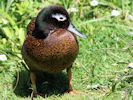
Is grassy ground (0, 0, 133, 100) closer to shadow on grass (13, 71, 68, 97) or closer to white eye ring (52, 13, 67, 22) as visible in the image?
shadow on grass (13, 71, 68, 97)

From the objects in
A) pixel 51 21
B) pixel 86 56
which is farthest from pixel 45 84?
pixel 51 21

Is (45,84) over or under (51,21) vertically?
under

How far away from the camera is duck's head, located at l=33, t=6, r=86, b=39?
436 cm

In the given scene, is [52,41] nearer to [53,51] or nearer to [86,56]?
[53,51]

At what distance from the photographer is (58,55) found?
4.38m

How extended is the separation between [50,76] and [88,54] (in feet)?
1.68

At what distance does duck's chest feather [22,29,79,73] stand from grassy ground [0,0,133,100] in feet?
1.10

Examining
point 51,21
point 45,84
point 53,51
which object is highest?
point 51,21

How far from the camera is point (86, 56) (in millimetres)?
5277

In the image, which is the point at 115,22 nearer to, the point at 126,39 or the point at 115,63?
the point at 126,39

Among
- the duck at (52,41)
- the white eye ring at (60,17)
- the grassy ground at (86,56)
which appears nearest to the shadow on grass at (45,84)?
the grassy ground at (86,56)

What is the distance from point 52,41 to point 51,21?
173 mm

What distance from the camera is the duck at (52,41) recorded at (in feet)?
14.4

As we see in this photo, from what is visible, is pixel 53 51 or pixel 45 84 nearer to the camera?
pixel 53 51
